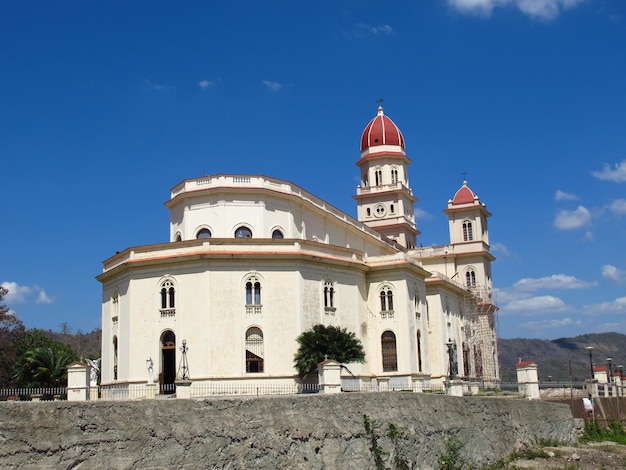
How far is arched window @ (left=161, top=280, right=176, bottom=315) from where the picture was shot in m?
38.5

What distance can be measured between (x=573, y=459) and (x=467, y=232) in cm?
3879

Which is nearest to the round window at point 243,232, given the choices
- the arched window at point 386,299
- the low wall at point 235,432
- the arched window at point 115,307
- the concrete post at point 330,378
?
Answer: the arched window at point 115,307

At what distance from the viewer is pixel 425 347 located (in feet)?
150

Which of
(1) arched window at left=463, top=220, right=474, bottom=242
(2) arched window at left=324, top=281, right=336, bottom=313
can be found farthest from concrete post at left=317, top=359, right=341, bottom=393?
(1) arched window at left=463, top=220, right=474, bottom=242

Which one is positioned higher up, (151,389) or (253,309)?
(253,309)

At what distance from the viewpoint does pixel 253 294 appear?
38562mm

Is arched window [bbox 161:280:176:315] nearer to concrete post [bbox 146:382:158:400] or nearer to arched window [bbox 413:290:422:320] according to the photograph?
concrete post [bbox 146:382:158:400]

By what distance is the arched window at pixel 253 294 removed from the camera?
126 feet

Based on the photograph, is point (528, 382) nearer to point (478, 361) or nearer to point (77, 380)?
point (478, 361)

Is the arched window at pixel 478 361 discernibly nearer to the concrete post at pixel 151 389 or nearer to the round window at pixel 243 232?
the round window at pixel 243 232

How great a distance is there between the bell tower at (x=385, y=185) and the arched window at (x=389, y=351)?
24.3 meters

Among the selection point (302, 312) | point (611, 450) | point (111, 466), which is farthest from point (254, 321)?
point (111, 466)

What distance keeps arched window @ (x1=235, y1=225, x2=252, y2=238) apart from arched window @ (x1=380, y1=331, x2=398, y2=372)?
9745mm

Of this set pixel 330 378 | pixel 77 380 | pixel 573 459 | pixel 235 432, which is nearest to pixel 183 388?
pixel 77 380
